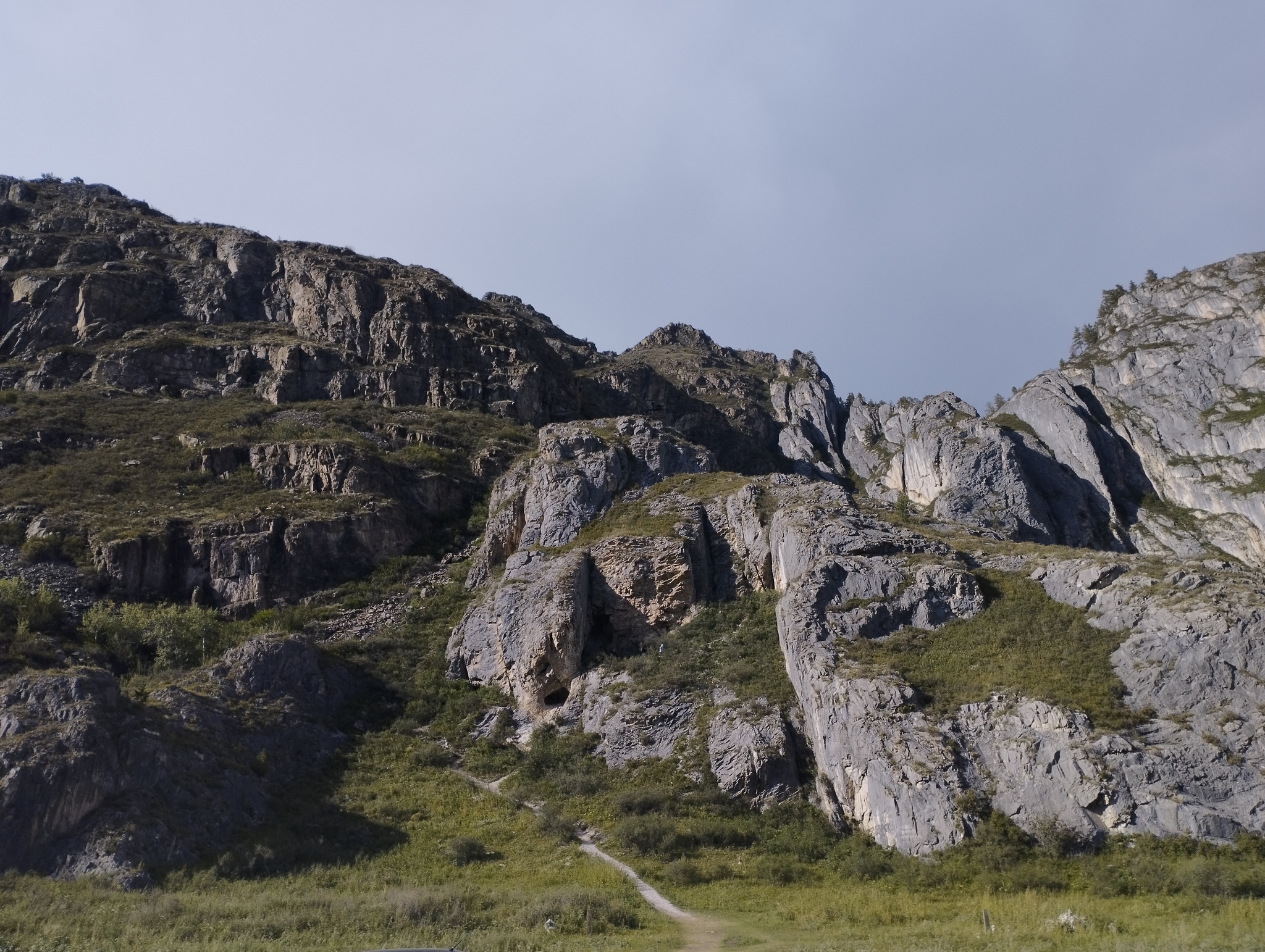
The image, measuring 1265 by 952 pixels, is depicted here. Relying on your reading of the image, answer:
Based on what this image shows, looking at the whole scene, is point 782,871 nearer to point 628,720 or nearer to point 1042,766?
point 1042,766

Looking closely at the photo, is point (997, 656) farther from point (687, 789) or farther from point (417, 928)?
point (417, 928)

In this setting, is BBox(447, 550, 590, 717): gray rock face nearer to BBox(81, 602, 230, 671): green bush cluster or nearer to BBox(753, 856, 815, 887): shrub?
BBox(81, 602, 230, 671): green bush cluster

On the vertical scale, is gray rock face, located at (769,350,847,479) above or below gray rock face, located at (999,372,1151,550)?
above

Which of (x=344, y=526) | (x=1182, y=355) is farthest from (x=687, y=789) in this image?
(x=1182, y=355)

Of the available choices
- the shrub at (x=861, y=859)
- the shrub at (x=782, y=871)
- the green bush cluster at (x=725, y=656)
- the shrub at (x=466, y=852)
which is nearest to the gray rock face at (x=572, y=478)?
the green bush cluster at (x=725, y=656)

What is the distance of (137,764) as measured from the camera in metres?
30.1

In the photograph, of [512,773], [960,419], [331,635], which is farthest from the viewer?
[960,419]

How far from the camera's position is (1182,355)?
114 meters

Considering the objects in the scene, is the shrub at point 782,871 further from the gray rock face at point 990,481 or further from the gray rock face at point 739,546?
the gray rock face at point 990,481

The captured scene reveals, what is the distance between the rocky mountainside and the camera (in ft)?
89.8

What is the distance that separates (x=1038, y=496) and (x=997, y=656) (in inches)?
2874

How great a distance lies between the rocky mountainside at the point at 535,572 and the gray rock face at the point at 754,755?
13cm

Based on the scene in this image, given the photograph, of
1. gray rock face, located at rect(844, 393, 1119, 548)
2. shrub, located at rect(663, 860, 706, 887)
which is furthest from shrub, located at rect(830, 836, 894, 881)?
gray rock face, located at rect(844, 393, 1119, 548)

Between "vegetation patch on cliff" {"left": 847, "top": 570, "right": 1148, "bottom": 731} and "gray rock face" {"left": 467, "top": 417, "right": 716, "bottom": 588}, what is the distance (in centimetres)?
2171
